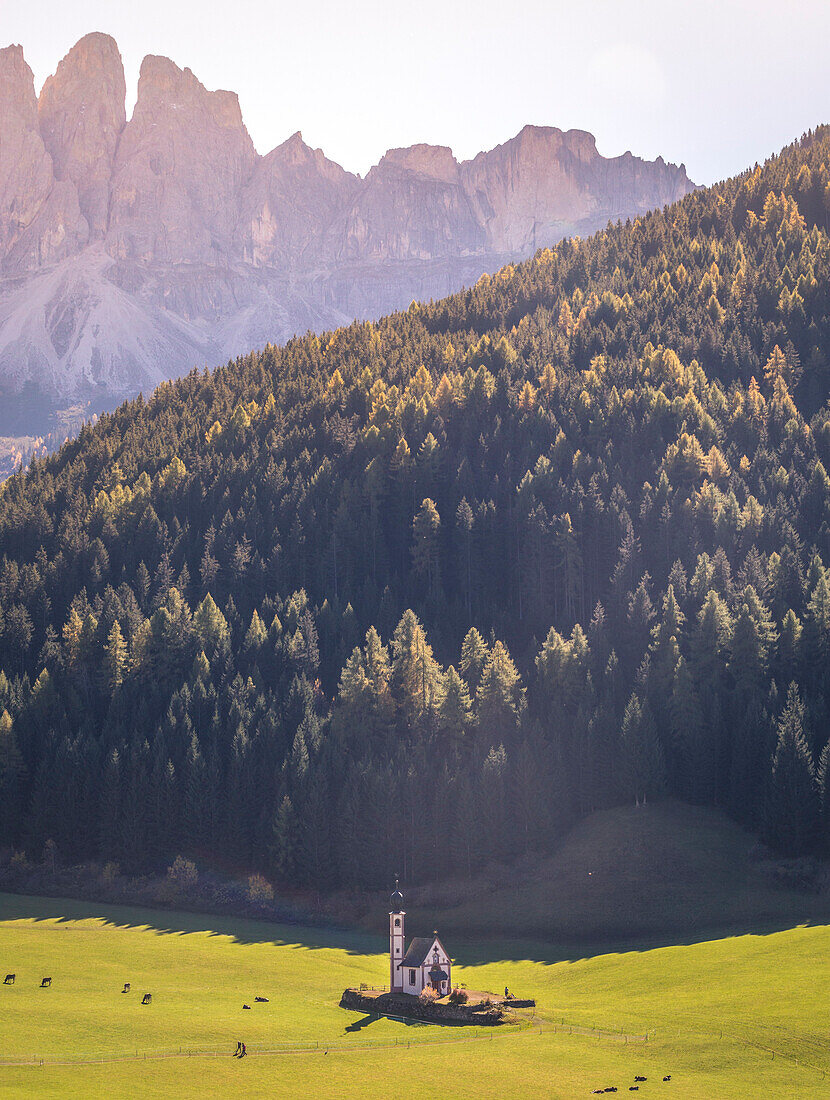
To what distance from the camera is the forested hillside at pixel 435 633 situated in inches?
4614

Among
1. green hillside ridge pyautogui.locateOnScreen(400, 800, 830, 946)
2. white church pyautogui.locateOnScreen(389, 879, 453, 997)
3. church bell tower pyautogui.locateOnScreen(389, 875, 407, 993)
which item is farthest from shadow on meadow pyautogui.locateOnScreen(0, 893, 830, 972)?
white church pyautogui.locateOnScreen(389, 879, 453, 997)

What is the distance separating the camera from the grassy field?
56562 mm

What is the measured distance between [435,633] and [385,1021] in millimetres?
83634

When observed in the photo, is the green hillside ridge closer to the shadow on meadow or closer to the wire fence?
the shadow on meadow

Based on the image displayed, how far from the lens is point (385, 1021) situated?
238 ft

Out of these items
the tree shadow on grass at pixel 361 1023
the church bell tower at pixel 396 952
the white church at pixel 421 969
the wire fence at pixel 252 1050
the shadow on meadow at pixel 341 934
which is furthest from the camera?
the shadow on meadow at pixel 341 934

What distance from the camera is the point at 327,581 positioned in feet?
558

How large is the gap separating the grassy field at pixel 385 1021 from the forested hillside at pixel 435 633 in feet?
75.1

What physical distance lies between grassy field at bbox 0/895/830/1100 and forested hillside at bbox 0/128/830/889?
75.1 ft

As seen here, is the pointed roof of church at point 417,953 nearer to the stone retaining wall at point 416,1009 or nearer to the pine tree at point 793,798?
the stone retaining wall at point 416,1009

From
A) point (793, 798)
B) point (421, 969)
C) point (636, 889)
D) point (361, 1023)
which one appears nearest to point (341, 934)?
point (636, 889)

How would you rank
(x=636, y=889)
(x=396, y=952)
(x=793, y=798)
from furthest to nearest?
(x=793, y=798) → (x=636, y=889) → (x=396, y=952)

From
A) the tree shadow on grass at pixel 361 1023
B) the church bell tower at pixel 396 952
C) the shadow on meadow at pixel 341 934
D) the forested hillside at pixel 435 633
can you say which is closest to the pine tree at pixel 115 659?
the forested hillside at pixel 435 633

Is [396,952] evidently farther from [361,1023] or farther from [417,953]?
[361,1023]
